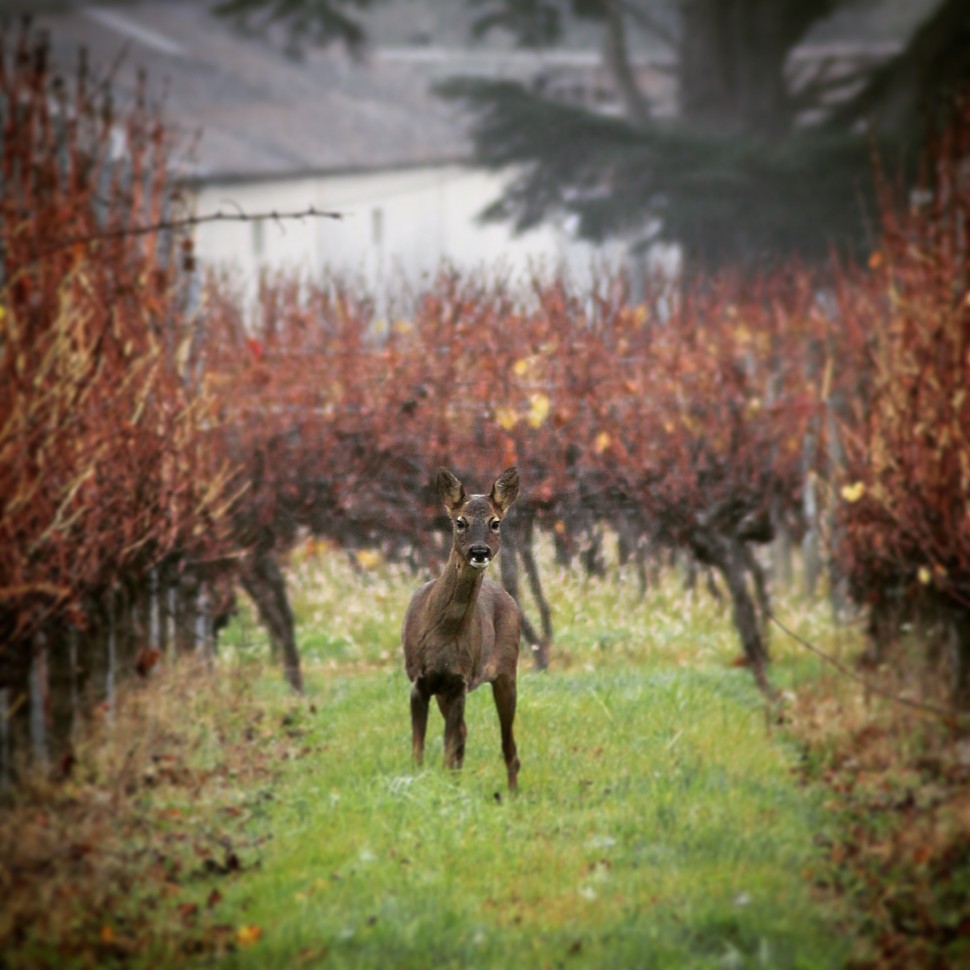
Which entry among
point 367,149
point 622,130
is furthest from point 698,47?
point 367,149

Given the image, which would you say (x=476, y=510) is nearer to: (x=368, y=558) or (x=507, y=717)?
(x=507, y=717)

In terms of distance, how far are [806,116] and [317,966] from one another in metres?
15.6

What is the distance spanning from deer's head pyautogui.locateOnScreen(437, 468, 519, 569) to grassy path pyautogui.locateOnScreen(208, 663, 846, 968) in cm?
70

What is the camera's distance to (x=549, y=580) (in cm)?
530

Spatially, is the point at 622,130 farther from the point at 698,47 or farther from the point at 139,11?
the point at 139,11

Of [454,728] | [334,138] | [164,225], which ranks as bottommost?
[454,728]

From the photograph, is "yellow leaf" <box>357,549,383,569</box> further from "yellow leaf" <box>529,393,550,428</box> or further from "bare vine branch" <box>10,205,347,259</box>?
"bare vine branch" <box>10,205,347,259</box>

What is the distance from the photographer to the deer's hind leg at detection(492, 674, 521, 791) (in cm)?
485

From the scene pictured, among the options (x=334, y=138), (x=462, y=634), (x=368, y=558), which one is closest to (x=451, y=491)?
(x=462, y=634)

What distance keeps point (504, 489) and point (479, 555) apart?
0.27 meters

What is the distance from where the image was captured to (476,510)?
4.59 meters

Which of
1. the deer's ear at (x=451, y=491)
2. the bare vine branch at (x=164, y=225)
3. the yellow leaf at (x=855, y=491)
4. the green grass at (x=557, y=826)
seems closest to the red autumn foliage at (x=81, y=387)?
the bare vine branch at (x=164, y=225)

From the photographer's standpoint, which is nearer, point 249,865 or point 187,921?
point 187,921

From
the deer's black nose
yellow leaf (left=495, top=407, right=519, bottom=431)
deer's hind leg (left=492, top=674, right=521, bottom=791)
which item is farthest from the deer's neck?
yellow leaf (left=495, top=407, right=519, bottom=431)
